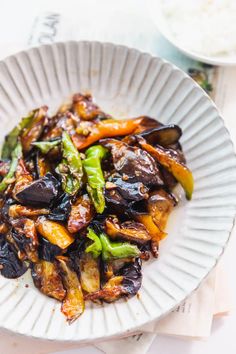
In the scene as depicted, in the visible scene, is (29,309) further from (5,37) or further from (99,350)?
(5,37)

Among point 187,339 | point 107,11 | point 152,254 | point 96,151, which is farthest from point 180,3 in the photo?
point 187,339

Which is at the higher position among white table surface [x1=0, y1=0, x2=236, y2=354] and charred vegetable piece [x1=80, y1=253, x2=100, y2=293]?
white table surface [x1=0, y1=0, x2=236, y2=354]

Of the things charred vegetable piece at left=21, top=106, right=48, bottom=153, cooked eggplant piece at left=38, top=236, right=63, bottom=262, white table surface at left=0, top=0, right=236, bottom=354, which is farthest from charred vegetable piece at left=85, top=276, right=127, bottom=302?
white table surface at left=0, top=0, right=236, bottom=354

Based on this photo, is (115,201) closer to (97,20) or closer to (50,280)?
(50,280)

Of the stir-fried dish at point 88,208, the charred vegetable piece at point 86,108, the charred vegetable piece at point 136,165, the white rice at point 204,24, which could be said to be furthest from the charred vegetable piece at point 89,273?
the white rice at point 204,24

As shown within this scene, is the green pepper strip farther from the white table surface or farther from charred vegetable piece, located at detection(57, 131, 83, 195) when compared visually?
the white table surface

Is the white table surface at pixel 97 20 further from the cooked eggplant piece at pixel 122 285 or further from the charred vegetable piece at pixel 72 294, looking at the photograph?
the charred vegetable piece at pixel 72 294

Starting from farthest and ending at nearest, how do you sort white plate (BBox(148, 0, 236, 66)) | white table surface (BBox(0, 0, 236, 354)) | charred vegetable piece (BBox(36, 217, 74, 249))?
white table surface (BBox(0, 0, 236, 354)) < white plate (BBox(148, 0, 236, 66)) < charred vegetable piece (BBox(36, 217, 74, 249))
